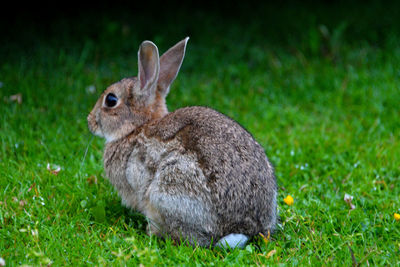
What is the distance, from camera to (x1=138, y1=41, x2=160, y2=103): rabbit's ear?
4.89 meters

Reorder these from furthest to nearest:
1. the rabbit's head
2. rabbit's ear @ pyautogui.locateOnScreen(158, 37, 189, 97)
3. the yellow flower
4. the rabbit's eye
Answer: rabbit's ear @ pyautogui.locateOnScreen(158, 37, 189, 97) < the rabbit's eye < the rabbit's head < the yellow flower

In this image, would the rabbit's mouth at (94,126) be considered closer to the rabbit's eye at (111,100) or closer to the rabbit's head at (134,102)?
the rabbit's head at (134,102)

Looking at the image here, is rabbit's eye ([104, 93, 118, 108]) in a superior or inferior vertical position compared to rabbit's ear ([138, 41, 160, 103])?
inferior

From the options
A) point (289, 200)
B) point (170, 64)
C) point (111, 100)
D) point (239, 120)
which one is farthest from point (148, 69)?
point (239, 120)

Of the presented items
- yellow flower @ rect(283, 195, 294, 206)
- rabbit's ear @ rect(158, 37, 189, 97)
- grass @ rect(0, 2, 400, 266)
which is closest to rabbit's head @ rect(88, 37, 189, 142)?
rabbit's ear @ rect(158, 37, 189, 97)

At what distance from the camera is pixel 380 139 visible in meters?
6.39

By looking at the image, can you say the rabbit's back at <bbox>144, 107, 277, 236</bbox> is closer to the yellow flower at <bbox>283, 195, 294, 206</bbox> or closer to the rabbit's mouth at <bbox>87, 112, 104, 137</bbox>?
the yellow flower at <bbox>283, 195, 294, 206</bbox>

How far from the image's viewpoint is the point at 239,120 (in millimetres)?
6809

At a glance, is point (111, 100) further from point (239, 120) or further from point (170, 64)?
point (239, 120)

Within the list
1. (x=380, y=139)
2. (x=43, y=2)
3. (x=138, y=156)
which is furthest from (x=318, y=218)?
(x=43, y=2)

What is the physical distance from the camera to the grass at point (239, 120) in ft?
14.0

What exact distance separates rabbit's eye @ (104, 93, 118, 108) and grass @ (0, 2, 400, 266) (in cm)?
73

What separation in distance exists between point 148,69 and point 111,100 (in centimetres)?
48

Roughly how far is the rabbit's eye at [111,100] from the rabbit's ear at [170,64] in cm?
45
